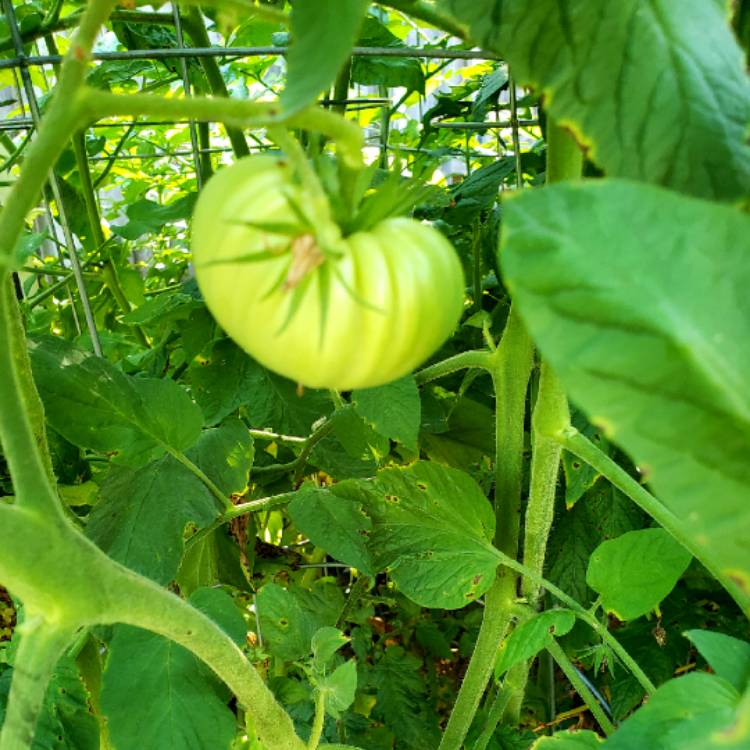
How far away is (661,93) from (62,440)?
0.68 m

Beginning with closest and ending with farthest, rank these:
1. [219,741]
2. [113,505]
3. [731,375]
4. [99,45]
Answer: [731,375], [219,741], [113,505], [99,45]

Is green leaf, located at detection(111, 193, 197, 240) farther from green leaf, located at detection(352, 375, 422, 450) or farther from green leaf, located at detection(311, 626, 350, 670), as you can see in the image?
green leaf, located at detection(311, 626, 350, 670)

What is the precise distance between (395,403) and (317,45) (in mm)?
425

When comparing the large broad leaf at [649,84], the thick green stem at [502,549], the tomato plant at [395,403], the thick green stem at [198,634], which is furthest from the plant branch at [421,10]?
the thick green stem at [198,634]

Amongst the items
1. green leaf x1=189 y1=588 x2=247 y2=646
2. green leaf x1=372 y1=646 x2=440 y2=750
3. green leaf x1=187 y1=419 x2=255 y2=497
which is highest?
green leaf x1=187 y1=419 x2=255 y2=497

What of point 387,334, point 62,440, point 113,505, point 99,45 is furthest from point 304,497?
point 99,45

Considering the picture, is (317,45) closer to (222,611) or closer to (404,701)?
(222,611)

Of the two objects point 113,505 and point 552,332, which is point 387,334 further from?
point 113,505

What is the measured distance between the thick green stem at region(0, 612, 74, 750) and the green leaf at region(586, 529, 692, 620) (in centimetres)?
41

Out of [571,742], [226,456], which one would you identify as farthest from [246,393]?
[571,742]

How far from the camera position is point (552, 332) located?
239 millimetres

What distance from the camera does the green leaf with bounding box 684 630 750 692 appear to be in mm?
435

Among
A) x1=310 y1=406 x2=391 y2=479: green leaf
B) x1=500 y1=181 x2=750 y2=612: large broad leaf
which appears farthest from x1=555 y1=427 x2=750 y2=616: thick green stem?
x1=500 y1=181 x2=750 y2=612: large broad leaf

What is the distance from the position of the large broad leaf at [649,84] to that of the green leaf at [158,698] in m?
0.44
